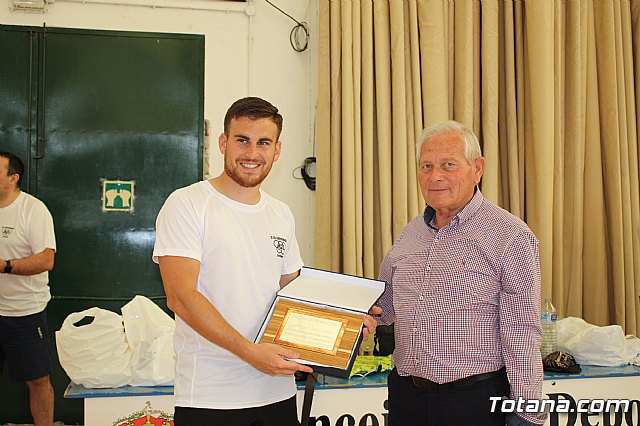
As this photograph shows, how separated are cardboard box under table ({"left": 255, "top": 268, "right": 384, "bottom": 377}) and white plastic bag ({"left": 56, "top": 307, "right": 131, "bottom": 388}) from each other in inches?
55.1

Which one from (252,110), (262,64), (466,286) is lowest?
(466,286)

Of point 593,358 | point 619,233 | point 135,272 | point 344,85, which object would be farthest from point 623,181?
point 135,272

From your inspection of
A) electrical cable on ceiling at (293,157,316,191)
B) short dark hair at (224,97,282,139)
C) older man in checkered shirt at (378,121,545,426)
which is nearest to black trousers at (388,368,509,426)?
older man in checkered shirt at (378,121,545,426)

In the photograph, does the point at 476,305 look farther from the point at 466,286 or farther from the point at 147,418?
the point at 147,418

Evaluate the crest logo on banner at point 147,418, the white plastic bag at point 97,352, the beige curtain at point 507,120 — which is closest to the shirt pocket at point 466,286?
the crest logo on banner at point 147,418

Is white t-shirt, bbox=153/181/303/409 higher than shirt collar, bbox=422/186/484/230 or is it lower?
lower

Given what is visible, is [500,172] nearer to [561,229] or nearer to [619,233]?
[561,229]

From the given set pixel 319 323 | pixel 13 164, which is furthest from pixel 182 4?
pixel 319 323

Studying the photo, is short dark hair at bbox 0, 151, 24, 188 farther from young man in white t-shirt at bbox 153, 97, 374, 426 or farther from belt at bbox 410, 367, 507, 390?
belt at bbox 410, 367, 507, 390

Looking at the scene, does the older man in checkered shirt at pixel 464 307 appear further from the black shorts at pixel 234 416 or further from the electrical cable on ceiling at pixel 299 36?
the electrical cable on ceiling at pixel 299 36

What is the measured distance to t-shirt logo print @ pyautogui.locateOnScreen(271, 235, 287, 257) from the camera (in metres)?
2.15

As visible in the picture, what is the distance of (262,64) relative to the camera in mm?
4672

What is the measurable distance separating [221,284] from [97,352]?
Answer: 1495 mm

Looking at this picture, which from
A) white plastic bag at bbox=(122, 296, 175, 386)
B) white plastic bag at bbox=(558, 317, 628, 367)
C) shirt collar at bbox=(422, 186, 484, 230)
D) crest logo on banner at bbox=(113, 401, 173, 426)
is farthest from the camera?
white plastic bag at bbox=(558, 317, 628, 367)
